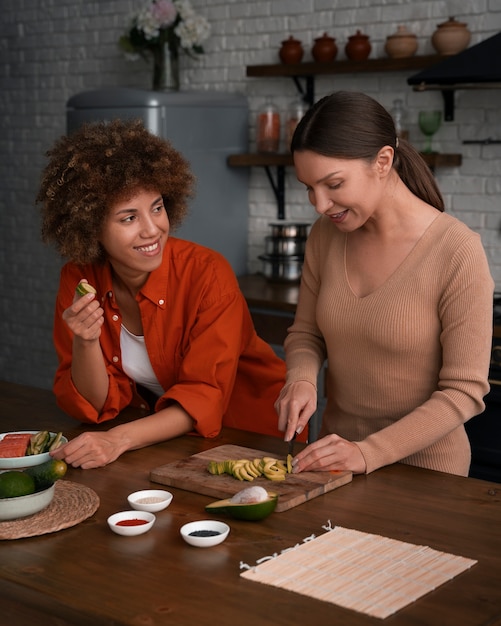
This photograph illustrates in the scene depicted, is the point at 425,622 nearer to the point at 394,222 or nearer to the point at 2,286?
the point at 394,222

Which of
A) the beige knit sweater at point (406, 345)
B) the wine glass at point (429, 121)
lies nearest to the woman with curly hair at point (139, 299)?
the beige knit sweater at point (406, 345)

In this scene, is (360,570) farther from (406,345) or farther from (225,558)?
(406,345)

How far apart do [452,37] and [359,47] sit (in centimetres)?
50

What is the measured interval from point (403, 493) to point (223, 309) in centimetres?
82

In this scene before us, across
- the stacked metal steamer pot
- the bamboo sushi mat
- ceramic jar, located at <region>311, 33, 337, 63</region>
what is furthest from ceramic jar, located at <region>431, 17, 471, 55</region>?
the bamboo sushi mat

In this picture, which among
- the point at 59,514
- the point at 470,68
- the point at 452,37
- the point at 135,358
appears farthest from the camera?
the point at 452,37

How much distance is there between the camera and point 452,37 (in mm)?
4445

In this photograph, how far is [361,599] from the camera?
5.07 ft

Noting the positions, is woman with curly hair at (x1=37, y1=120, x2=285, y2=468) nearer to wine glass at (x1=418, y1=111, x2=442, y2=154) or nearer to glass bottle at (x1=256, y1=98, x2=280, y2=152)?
wine glass at (x1=418, y1=111, x2=442, y2=154)

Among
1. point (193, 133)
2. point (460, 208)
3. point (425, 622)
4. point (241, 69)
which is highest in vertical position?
point (241, 69)

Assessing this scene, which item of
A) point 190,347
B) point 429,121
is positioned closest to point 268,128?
point 429,121

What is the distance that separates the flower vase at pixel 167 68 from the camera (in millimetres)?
5352

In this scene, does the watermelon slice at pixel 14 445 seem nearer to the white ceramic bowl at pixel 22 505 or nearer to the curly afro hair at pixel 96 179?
the white ceramic bowl at pixel 22 505

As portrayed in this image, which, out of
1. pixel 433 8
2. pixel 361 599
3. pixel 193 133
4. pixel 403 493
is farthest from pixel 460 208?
pixel 361 599
